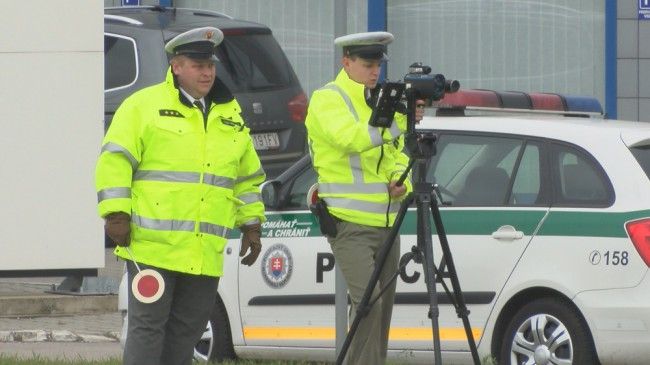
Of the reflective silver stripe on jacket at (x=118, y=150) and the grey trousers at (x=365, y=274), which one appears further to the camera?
the grey trousers at (x=365, y=274)

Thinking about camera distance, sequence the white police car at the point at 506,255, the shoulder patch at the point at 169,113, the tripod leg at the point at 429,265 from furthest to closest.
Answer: the white police car at the point at 506,255, the tripod leg at the point at 429,265, the shoulder patch at the point at 169,113

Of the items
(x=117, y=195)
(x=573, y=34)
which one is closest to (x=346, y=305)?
(x=117, y=195)

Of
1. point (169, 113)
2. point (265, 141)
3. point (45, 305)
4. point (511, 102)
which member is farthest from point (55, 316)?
point (169, 113)

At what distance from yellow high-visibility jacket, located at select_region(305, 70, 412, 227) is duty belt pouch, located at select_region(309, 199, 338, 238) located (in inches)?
1.0

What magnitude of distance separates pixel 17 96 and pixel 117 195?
2302 millimetres

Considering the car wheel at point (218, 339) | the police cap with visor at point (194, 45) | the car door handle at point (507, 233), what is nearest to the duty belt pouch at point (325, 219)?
the police cap with visor at point (194, 45)

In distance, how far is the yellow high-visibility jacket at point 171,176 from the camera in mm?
7172

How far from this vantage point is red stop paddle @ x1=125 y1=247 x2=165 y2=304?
7.16 m

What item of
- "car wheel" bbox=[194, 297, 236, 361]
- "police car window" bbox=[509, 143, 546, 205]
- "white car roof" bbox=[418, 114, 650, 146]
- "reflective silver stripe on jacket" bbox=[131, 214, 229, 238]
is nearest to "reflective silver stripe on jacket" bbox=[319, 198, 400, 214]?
"reflective silver stripe on jacket" bbox=[131, 214, 229, 238]

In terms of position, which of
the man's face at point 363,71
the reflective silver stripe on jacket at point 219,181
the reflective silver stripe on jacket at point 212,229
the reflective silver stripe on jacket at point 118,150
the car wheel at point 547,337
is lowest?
the car wheel at point 547,337

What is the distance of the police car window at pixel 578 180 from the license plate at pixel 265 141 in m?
5.84

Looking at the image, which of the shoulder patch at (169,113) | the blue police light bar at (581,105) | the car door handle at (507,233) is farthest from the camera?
the blue police light bar at (581,105)

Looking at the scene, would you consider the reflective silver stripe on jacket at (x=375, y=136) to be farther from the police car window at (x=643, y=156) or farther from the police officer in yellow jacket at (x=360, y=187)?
the police car window at (x=643, y=156)

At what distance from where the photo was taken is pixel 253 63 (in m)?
15.4
